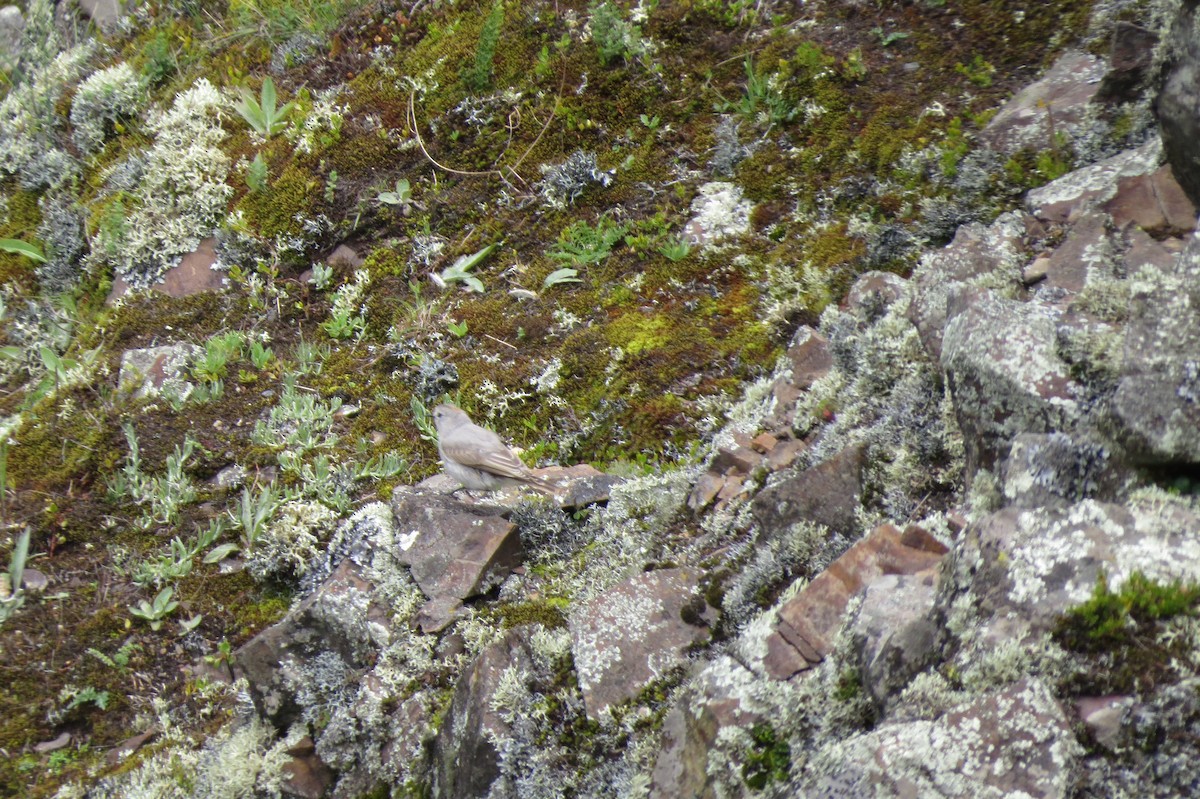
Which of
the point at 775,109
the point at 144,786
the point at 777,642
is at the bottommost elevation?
the point at 144,786

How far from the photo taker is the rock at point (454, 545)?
17.0 ft

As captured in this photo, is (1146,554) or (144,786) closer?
(1146,554)

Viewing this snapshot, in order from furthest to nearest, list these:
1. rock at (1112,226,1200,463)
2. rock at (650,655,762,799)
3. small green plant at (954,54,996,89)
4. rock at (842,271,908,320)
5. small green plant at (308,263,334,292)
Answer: small green plant at (308,263,334,292) → small green plant at (954,54,996,89) → rock at (842,271,908,320) → rock at (650,655,762,799) → rock at (1112,226,1200,463)

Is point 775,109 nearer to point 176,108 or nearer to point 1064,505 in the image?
point 1064,505

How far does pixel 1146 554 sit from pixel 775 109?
194 inches

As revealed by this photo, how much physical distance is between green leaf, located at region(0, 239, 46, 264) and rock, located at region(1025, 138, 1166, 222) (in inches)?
296

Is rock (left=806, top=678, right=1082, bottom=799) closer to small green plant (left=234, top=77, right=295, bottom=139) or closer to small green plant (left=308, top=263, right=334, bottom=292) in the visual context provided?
small green plant (left=308, top=263, right=334, bottom=292)

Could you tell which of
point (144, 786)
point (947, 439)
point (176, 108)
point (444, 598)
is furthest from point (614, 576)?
point (176, 108)

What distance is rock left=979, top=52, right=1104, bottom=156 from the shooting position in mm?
5902

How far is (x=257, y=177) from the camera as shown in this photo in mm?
7730

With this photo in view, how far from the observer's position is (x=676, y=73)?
7.57m

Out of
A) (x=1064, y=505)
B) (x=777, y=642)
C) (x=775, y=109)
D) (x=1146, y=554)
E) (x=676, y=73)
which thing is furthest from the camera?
(x=676, y=73)

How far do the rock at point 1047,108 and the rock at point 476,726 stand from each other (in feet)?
14.0

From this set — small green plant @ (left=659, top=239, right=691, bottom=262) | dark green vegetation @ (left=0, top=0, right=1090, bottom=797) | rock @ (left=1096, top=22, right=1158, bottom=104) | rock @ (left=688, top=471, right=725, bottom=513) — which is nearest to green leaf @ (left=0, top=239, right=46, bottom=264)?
dark green vegetation @ (left=0, top=0, right=1090, bottom=797)
